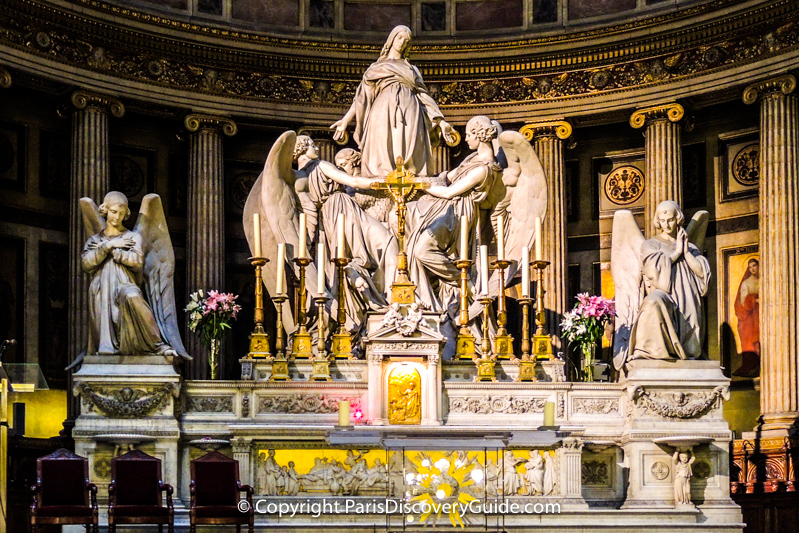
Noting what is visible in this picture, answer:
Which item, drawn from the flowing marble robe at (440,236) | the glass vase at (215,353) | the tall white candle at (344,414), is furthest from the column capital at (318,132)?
the tall white candle at (344,414)

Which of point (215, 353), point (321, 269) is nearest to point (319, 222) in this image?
point (321, 269)

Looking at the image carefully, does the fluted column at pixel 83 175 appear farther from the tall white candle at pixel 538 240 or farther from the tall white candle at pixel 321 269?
the tall white candle at pixel 538 240

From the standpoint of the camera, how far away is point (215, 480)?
16469mm

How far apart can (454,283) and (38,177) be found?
1022 centimetres

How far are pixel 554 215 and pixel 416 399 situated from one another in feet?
33.2

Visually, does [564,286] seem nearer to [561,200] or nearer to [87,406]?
[561,200]

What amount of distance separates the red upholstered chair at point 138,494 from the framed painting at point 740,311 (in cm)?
1331

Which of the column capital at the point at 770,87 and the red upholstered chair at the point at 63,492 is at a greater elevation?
the column capital at the point at 770,87

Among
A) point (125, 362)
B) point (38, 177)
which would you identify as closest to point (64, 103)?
point (38, 177)

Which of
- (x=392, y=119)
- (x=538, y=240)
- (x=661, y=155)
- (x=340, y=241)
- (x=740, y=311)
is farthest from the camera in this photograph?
(x=740, y=311)

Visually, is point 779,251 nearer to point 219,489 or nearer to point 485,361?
point 485,361

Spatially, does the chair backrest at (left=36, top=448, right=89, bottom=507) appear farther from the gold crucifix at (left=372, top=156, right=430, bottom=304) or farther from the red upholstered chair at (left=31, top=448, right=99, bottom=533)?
the gold crucifix at (left=372, top=156, right=430, bottom=304)

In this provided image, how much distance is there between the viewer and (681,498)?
1777cm

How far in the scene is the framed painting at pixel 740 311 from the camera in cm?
2680
